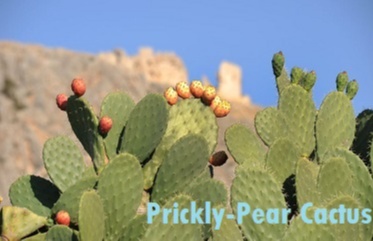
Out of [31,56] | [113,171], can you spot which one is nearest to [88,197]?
[113,171]

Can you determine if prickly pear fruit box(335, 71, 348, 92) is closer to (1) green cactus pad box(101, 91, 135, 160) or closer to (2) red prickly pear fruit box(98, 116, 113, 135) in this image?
(1) green cactus pad box(101, 91, 135, 160)

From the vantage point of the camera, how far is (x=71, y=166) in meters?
Result: 4.84

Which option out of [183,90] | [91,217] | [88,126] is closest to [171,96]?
[183,90]

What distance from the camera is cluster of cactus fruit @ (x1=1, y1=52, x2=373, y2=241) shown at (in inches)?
155

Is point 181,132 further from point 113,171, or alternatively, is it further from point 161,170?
point 113,171

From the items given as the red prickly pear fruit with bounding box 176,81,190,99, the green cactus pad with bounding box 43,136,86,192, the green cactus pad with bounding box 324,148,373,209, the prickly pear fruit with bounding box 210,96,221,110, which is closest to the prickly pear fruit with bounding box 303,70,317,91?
the prickly pear fruit with bounding box 210,96,221,110

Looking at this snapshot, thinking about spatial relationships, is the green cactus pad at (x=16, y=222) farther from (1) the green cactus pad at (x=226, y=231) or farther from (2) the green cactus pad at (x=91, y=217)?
(1) the green cactus pad at (x=226, y=231)

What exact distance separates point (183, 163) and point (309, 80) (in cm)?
104

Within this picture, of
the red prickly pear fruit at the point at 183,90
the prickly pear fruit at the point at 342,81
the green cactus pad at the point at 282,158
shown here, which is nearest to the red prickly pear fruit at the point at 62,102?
the red prickly pear fruit at the point at 183,90

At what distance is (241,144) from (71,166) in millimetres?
889

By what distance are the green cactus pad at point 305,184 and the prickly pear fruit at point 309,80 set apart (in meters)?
0.94

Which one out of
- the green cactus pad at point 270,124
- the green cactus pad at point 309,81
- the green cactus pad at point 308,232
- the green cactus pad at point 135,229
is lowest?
the green cactus pad at point 308,232

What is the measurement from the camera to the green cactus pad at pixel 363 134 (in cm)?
518

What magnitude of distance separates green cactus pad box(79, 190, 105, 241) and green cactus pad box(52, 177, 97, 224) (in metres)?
0.45
